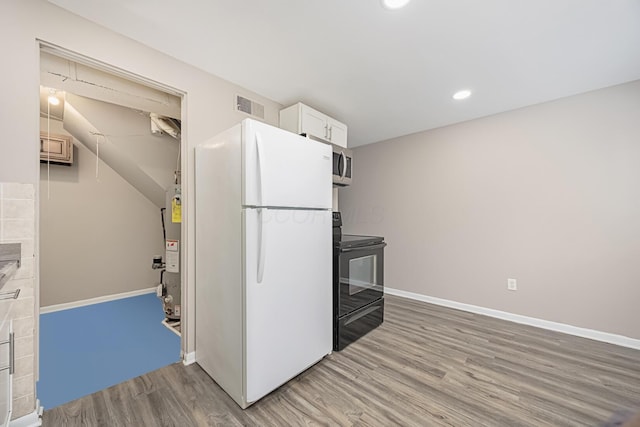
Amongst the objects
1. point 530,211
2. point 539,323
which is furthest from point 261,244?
point 539,323

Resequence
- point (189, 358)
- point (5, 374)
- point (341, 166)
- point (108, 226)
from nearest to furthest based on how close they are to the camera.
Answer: point (5, 374) → point (189, 358) → point (341, 166) → point (108, 226)

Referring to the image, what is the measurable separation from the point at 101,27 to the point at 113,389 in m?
2.41

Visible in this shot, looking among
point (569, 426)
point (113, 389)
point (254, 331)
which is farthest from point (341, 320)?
point (113, 389)

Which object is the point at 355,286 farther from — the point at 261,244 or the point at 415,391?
the point at 261,244

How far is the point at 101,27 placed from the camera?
5.50 feet

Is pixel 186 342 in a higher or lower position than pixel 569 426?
higher

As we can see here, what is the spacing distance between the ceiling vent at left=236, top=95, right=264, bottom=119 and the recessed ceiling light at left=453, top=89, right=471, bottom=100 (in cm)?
198

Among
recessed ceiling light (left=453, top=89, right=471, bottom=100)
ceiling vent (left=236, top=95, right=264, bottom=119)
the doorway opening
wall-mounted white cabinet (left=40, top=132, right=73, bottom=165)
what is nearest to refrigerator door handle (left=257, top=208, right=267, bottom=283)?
the doorway opening

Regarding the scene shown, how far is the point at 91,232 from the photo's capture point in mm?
3541

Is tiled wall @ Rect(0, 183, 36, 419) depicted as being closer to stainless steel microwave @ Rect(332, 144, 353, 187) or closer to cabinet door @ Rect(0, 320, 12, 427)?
cabinet door @ Rect(0, 320, 12, 427)

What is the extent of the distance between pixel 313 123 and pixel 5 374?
270 centimetres

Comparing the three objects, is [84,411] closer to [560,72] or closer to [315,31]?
[315,31]

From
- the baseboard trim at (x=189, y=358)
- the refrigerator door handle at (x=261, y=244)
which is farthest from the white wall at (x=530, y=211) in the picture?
the baseboard trim at (x=189, y=358)

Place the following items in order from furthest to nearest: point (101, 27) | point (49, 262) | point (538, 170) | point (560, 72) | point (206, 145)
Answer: point (49, 262), point (538, 170), point (560, 72), point (206, 145), point (101, 27)
